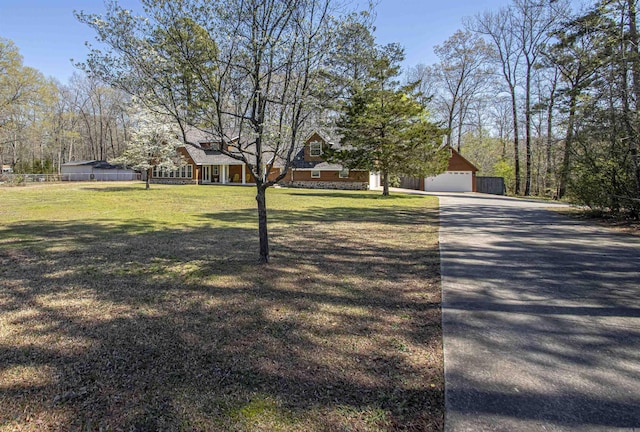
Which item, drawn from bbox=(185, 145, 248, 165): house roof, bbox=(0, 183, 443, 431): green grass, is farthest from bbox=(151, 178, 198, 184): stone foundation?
bbox=(0, 183, 443, 431): green grass

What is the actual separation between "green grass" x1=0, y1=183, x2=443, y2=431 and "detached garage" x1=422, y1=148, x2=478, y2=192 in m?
29.5

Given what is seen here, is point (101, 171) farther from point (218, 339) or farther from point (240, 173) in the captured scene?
point (218, 339)

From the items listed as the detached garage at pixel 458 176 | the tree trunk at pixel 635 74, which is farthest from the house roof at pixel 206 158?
the tree trunk at pixel 635 74

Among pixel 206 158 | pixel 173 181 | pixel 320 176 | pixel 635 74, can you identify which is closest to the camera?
pixel 635 74

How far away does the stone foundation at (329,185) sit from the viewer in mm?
32750

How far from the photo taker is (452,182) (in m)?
34.3

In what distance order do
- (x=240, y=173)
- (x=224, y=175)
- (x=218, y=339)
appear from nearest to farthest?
(x=218, y=339) → (x=224, y=175) → (x=240, y=173)

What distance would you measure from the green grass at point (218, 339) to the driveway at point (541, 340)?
23cm

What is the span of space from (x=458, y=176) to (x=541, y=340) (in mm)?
33181

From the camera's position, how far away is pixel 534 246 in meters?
7.30

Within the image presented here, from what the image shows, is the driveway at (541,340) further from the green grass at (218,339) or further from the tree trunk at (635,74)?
the tree trunk at (635,74)

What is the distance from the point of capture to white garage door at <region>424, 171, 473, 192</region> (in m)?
33.7

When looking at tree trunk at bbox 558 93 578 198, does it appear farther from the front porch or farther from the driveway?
the front porch

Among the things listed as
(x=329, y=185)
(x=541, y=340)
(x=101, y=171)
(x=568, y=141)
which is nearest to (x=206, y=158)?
(x=329, y=185)
